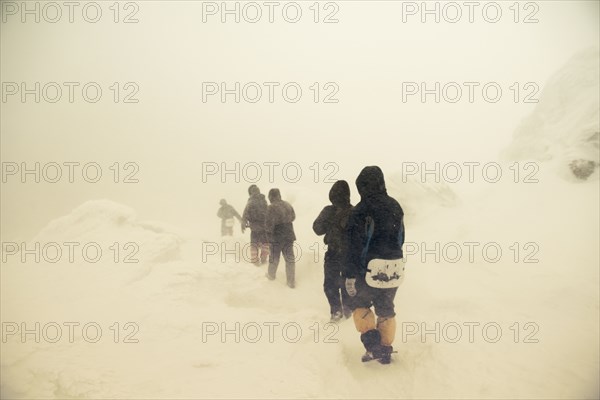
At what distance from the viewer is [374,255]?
2.78 meters

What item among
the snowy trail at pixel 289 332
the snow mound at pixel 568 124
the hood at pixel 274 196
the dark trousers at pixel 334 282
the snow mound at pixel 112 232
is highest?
the snow mound at pixel 568 124

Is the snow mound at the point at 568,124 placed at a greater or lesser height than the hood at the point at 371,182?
greater

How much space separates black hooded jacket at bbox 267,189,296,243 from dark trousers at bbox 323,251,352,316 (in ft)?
3.92

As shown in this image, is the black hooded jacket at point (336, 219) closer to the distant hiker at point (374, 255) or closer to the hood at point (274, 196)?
the distant hiker at point (374, 255)

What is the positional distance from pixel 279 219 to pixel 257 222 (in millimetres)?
908

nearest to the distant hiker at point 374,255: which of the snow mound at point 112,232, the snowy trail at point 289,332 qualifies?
the snowy trail at point 289,332

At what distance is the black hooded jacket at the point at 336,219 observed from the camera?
11.4 ft

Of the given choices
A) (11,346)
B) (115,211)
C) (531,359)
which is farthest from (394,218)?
(115,211)

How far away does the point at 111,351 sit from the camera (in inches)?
120

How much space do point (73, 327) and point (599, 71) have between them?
12.3 metres

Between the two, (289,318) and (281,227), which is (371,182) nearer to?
(289,318)

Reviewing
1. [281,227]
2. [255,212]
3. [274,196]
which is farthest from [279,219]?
[255,212]

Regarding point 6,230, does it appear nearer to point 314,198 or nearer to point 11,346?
point 314,198

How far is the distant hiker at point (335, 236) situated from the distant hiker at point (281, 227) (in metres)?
1.16
